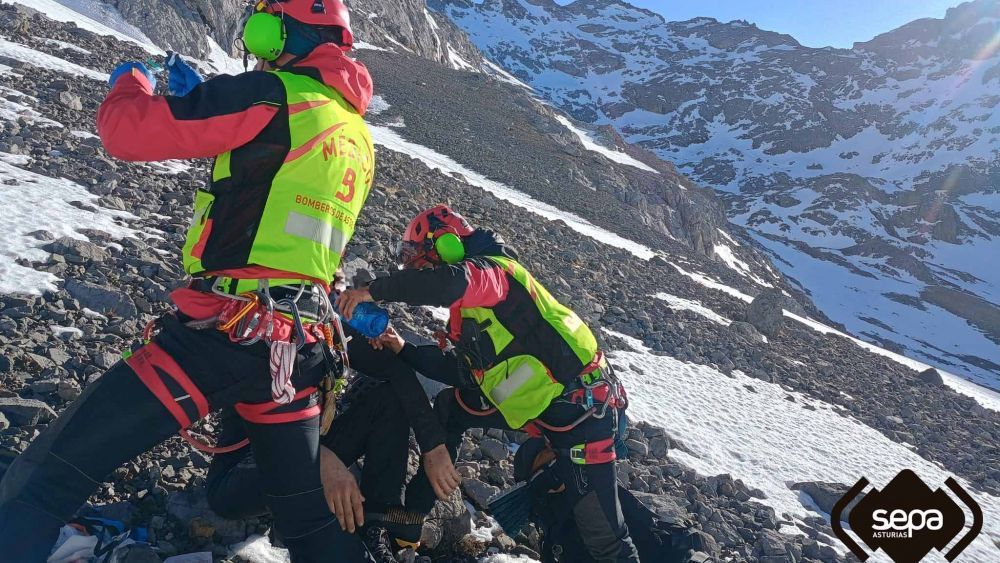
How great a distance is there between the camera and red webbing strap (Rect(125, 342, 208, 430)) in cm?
242

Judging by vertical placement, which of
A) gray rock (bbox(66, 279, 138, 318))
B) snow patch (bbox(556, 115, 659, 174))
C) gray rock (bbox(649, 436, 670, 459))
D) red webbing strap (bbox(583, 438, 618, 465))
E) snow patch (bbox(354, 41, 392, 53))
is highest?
snow patch (bbox(354, 41, 392, 53))

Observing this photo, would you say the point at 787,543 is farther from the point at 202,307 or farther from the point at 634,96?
the point at 634,96

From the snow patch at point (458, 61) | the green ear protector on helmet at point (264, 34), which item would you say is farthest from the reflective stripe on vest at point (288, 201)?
the snow patch at point (458, 61)

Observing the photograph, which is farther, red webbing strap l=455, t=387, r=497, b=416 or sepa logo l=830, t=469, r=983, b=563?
sepa logo l=830, t=469, r=983, b=563

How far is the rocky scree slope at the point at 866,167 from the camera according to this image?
268 ft

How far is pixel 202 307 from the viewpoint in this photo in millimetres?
2570

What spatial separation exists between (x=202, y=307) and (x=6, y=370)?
242 cm

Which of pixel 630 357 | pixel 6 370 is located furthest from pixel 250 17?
pixel 630 357

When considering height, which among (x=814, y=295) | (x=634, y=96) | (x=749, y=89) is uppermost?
(x=749, y=89)

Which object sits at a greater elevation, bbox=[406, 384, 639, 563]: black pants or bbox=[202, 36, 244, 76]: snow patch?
bbox=[202, 36, 244, 76]: snow patch

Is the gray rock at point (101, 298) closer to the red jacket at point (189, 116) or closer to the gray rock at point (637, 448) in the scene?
the red jacket at point (189, 116)

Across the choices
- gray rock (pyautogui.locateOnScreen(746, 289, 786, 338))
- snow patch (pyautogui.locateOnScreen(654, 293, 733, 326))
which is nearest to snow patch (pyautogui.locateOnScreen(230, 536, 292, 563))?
snow patch (pyautogui.locateOnScreen(654, 293, 733, 326))

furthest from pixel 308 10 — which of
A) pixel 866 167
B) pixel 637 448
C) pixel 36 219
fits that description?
pixel 866 167

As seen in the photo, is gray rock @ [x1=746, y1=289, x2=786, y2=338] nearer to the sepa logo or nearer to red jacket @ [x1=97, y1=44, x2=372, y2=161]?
the sepa logo
